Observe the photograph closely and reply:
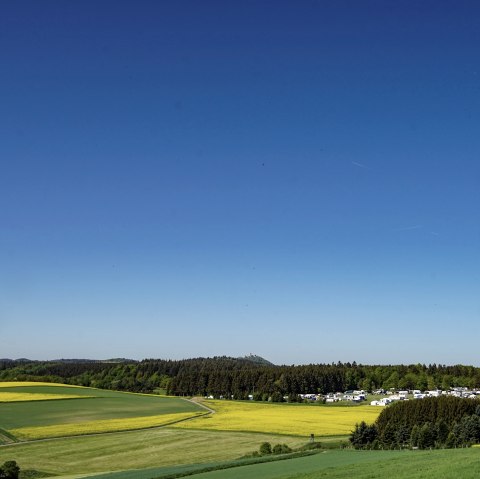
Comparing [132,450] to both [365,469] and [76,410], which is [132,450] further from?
[76,410]

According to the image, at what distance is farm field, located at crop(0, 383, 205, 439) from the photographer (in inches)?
3349

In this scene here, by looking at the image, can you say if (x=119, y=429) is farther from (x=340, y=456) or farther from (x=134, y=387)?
(x=134, y=387)

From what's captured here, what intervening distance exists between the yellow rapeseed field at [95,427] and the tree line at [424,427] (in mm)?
37461

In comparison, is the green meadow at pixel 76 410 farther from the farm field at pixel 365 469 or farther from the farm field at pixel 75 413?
the farm field at pixel 365 469

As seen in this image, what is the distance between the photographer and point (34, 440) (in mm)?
74375

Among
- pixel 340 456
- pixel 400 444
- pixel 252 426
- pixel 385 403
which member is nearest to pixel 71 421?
pixel 252 426

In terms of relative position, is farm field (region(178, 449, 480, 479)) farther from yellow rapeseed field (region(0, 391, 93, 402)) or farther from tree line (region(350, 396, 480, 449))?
yellow rapeseed field (region(0, 391, 93, 402))

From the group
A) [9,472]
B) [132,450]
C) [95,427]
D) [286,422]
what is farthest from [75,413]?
[9,472]

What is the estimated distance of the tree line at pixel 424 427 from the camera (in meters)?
64.9

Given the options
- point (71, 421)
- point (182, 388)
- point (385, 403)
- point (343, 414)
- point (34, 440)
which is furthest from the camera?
point (182, 388)

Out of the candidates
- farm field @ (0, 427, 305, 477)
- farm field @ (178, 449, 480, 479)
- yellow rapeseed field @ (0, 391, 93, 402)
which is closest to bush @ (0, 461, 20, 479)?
farm field @ (0, 427, 305, 477)

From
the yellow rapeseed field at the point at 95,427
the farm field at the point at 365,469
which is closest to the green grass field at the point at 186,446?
the farm field at the point at 365,469

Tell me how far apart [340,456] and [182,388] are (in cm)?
15014

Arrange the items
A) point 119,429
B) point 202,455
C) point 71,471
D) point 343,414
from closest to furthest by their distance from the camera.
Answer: point 71,471 → point 202,455 → point 119,429 → point 343,414
